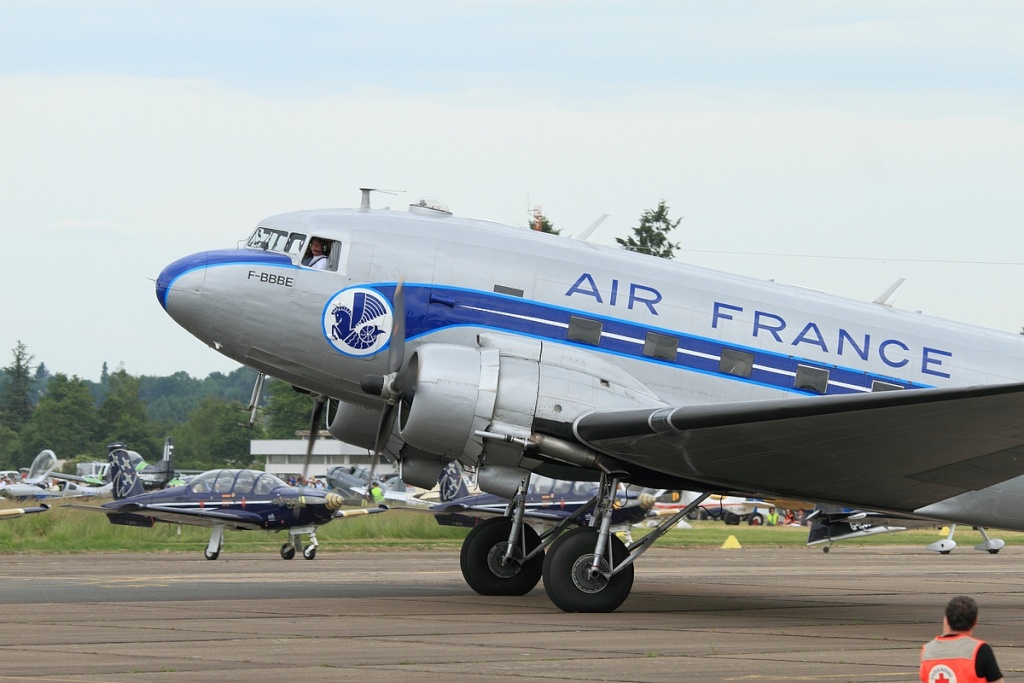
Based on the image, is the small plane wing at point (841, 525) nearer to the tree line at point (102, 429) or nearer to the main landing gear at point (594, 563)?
the main landing gear at point (594, 563)

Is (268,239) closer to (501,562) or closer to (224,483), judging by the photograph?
(501,562)

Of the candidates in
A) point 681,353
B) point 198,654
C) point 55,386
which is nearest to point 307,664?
point 198,654

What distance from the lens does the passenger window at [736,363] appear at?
17875mm

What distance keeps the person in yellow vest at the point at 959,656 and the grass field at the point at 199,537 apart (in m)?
30.5

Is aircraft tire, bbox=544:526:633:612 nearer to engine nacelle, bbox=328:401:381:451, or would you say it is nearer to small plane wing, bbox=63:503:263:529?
engine nacelle, bbox=328:401:381:451

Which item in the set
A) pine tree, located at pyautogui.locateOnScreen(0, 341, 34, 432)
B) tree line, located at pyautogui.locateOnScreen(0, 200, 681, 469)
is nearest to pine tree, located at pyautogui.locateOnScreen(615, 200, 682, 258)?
tree line, located at pyautogui.locateOnScreen(0, 200, 681, 469)

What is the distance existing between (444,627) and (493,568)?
4.80 metres

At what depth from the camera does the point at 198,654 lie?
12.1 meters

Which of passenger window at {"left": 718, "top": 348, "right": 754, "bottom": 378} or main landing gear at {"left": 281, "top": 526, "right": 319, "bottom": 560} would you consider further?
main landing gear at {"left": 281, "top": 526, "right": 319, "bottom": 560}

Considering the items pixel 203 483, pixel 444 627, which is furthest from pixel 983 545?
pixel 444 627

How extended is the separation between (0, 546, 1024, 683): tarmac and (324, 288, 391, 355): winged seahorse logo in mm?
3596

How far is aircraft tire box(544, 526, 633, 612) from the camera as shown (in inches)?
653

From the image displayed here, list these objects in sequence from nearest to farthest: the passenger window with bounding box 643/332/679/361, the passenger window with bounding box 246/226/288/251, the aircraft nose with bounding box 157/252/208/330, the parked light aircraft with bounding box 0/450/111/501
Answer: the aircraft nose with bounding box 157/252/208/330
the passenger window with bounding box 643/332/679/361
the passenger window with bounding box 246/226/288/251
the parked light aircraft with bounding box 0/450/111/501

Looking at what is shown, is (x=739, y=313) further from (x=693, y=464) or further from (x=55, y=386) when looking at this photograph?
(x=55, y=386)
